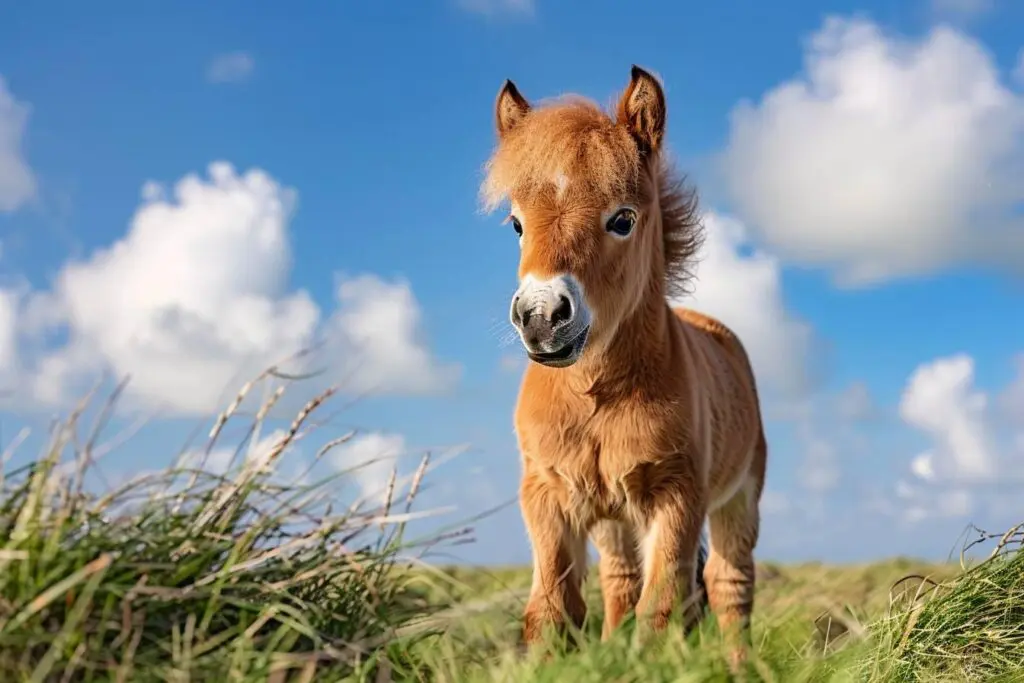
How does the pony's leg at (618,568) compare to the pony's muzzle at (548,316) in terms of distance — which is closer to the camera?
the pony's muzzle at (548,316)

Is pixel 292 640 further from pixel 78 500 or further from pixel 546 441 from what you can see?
pixel 546 441

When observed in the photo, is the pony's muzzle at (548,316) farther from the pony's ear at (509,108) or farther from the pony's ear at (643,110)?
the pony's ear at (509,108)

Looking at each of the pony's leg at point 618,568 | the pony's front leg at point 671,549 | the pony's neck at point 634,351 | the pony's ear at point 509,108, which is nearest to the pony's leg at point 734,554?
the pony's leg at point 618,568

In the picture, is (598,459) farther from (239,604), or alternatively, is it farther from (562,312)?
(239,604)

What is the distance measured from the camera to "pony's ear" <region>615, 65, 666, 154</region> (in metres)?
4.97

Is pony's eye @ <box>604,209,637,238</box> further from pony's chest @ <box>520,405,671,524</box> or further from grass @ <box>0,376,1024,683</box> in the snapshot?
grass @ <box>0,376,1024,683</box>

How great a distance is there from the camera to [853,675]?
3.44 meters

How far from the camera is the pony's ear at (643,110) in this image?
16.3 feet

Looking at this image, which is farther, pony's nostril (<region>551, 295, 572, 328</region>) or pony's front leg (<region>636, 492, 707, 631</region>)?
pony's front leg (<region>636, 492, 707, 631</region>)

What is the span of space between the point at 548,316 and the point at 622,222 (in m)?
0.84

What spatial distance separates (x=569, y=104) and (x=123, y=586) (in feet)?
11.4

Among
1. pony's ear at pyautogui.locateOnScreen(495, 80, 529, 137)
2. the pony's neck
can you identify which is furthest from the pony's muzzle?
pony's ear at pyautogui.locateOnScreen(495, 80, 529, 137)

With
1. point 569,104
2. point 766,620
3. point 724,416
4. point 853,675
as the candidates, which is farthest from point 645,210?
point 853,675

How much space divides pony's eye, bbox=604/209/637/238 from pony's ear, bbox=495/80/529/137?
0.88 m
